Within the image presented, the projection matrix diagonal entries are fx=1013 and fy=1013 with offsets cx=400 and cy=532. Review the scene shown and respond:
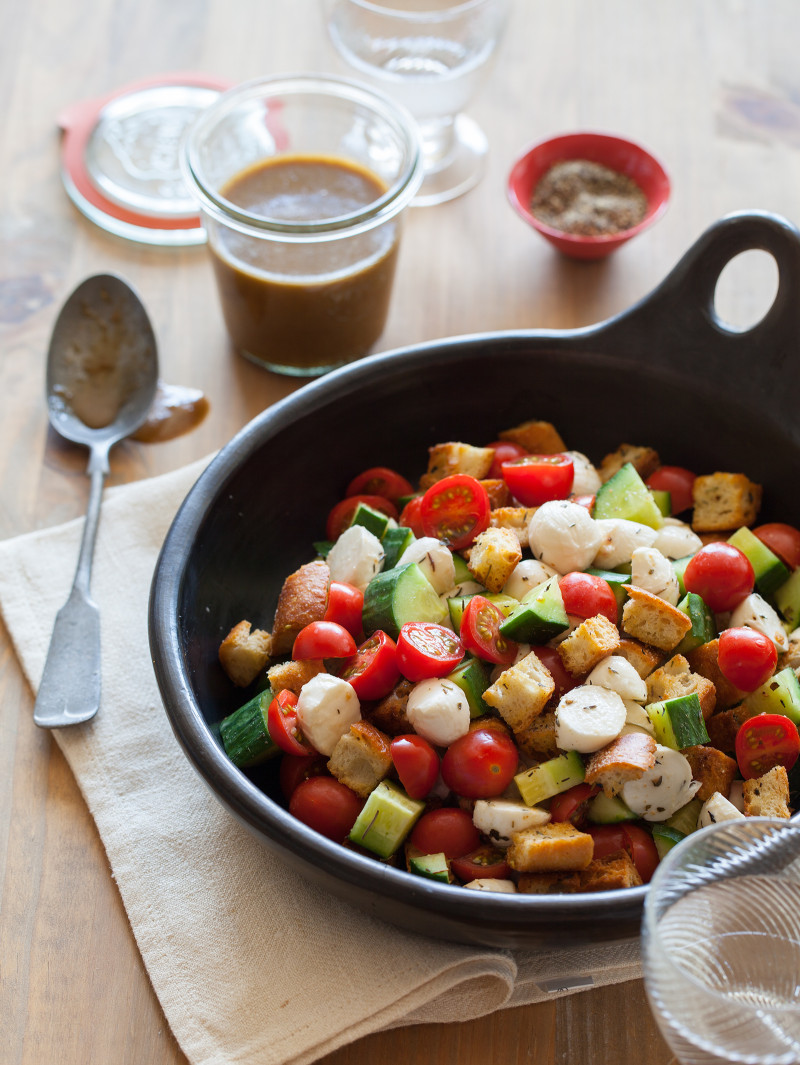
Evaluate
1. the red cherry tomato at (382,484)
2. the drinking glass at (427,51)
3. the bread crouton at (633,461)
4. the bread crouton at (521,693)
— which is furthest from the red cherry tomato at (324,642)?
the drinking glass at (427,51)

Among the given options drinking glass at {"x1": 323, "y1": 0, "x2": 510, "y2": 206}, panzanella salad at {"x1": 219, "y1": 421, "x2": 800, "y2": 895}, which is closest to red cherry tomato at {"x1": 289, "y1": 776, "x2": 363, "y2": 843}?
panzanella salad at {"x1": 219, "y1": 421, "x2": 800, "y2": 895}

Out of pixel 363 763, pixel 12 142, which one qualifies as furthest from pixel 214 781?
pixel 12 142

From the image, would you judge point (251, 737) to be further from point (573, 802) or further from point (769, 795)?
point (769, 795)

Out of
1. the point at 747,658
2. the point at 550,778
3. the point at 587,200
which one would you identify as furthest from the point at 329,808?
the point at 587,200

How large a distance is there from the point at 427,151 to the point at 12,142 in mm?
1141

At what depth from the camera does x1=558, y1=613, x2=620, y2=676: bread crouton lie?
146 cm

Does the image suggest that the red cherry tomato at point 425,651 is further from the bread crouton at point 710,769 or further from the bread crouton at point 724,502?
the bread crouton at point 724,502

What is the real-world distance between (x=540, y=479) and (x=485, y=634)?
0.38 meters

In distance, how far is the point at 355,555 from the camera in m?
1.67

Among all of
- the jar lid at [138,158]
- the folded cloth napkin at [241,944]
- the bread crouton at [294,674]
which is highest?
the jar lid at [138,158]

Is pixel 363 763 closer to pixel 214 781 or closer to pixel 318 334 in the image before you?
pixel 214 781

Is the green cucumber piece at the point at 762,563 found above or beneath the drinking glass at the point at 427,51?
beneath

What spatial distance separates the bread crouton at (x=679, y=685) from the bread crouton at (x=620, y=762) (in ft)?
0.28

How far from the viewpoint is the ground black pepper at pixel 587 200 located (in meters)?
2.52
